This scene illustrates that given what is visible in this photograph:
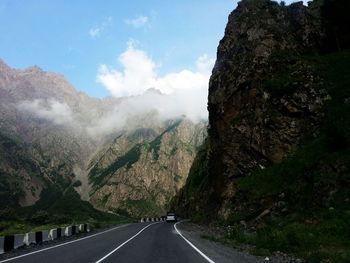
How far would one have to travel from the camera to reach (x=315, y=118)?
40.5m

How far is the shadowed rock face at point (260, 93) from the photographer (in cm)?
4219

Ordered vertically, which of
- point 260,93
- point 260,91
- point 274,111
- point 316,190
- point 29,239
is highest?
point 260,91

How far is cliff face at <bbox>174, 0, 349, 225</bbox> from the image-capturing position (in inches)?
1323

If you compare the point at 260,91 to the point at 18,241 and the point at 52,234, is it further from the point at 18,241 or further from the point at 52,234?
the point at 18,241

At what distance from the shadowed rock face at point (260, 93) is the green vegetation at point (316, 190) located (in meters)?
1.89

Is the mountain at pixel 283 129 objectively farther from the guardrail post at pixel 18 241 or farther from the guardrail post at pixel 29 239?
the guardrail post at pixel 18 241

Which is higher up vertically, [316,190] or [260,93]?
[260,93]

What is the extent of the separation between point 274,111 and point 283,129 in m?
2.96

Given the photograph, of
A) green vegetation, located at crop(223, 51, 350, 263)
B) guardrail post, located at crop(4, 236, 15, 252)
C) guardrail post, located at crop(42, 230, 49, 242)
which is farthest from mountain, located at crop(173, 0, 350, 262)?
guardrail post, located at crop(4, 236, 15, 252)

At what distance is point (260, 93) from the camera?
157 feet

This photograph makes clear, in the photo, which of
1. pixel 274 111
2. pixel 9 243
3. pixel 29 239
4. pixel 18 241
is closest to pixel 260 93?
pixel 274 111

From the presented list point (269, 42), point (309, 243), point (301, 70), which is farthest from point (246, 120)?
point (309, 243)

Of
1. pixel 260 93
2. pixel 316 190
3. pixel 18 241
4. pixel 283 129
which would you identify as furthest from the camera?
pixel 260 93

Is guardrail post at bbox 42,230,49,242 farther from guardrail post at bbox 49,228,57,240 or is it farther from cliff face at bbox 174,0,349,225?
cliff face at bbox 174,0,349,225
